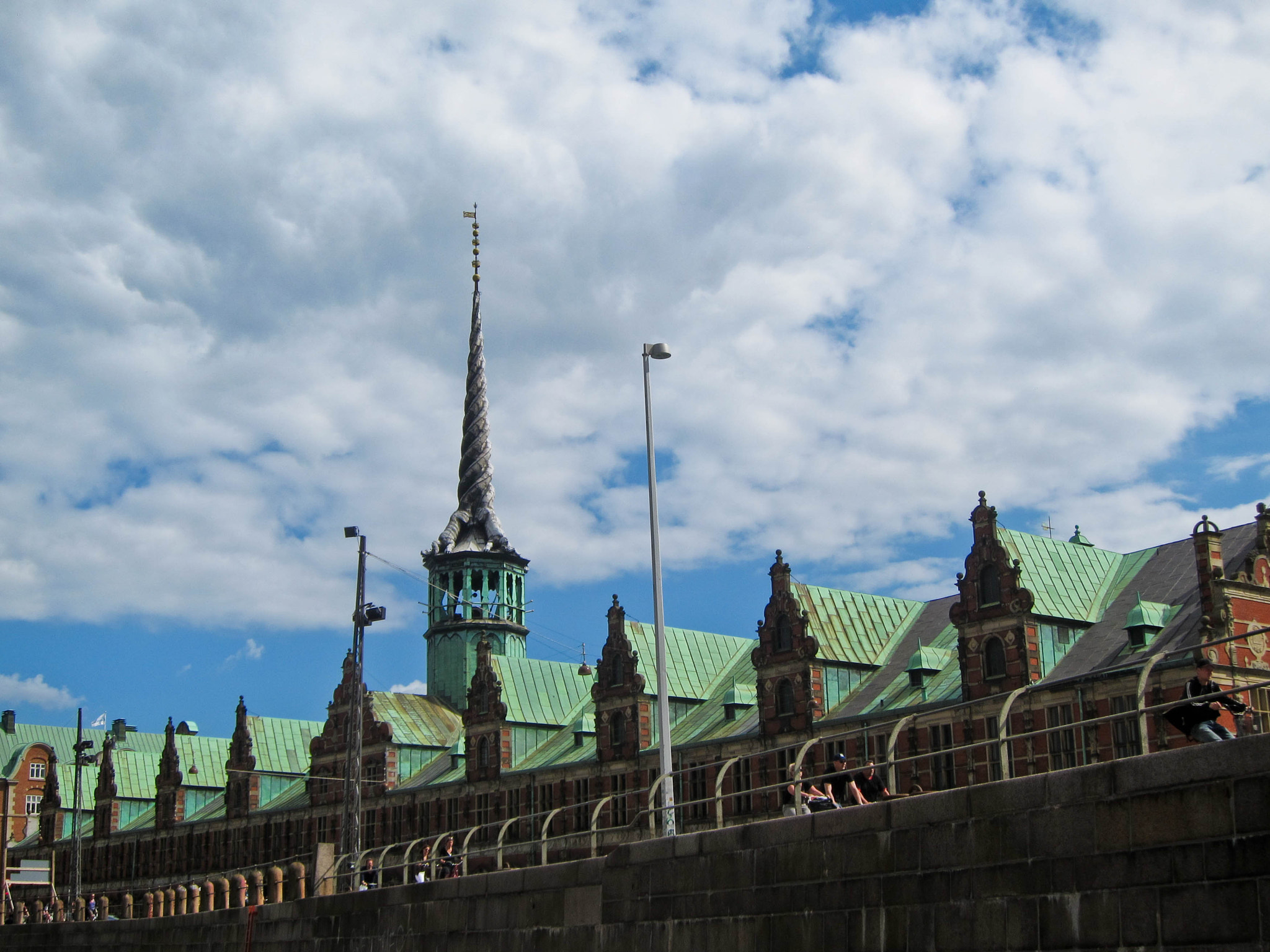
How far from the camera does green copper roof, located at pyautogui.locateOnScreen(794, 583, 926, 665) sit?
61188 millimetres

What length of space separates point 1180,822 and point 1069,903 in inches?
64.1

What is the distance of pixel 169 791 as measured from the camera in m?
102

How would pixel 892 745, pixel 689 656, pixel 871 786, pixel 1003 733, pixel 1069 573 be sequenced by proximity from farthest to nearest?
pixel 689 656
pixel 1069 573
pixel 871 786
pixel 892 745
pixel 1003 733

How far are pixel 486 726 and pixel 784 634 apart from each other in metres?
22.3

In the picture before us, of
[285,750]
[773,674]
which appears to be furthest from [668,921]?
[285,750]

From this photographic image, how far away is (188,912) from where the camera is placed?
47.5m

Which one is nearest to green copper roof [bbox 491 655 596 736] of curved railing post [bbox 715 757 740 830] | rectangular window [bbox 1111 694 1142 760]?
rectangular window [bbox 1111 694 1142 760]

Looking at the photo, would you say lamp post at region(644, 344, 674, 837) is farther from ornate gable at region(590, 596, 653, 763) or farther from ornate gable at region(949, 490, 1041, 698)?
ornate gable at region(590, 596, 653, 763)

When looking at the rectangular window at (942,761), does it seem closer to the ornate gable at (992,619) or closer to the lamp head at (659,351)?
the ornate gable at (992,619)

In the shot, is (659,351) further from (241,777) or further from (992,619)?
(241,777)

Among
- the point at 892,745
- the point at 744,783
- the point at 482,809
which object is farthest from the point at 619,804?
the point at 892,745

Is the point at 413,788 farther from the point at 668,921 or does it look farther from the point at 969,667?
the point at 668,921

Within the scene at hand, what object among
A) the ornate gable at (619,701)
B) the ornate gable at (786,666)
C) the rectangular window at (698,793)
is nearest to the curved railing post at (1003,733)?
the ornate gable at (786,666)

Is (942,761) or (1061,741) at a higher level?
(1061,741)
